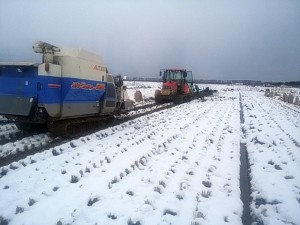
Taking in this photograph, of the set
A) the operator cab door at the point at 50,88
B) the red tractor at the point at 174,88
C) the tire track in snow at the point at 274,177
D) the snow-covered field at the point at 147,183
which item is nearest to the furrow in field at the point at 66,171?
the snow-covered field at the point at 147,183

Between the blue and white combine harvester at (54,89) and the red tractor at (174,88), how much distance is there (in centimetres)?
1413

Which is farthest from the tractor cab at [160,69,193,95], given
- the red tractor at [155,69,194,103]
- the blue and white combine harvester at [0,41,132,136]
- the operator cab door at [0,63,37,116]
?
the operator cab door at [0,63,37,116]

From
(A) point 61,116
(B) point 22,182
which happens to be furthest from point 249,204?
(A) point 61,116

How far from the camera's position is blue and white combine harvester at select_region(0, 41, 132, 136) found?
8.59m

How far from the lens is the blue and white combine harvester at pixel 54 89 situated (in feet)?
28.2

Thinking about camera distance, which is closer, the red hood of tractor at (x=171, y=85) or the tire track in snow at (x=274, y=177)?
the tire track in snow at (x=274, y=177)

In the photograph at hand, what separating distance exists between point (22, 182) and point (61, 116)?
4.11 m

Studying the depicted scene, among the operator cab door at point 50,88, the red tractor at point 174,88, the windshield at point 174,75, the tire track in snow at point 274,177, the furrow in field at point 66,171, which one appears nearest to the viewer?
the tire track in snow at point 274,177

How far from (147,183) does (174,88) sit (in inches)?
812

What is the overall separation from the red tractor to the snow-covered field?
15639 millimetres

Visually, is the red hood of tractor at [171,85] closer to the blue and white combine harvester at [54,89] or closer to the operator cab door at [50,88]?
the blue and white combine harvester at [54,89]

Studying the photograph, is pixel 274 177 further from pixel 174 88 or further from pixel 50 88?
pixel 174 88

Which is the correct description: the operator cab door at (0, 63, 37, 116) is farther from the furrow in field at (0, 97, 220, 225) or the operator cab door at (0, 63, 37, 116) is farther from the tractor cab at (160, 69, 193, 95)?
the tractor cab at (160, 69, 193, 95)

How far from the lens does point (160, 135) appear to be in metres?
10.3
